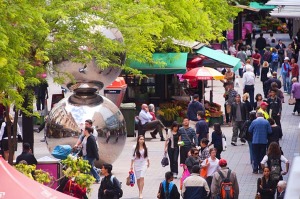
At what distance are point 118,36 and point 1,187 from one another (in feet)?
32.5

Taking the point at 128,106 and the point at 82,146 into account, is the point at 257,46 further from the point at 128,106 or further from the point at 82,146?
the point at 82,146

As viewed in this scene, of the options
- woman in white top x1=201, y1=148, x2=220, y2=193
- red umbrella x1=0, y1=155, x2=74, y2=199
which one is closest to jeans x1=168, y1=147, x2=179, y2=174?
woman in white top x1=201, y1=148, x2=220, y2=193

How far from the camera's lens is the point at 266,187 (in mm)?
20500

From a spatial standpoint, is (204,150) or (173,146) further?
(173,146)

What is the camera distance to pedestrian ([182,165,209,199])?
1986cm

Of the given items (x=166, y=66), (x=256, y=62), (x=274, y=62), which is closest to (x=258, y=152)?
(x=166, y=66)

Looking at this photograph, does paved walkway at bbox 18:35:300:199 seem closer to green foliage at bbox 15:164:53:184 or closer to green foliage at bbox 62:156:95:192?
green foliage at bbox 62:156:95:192

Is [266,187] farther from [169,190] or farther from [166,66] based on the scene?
[166,66]

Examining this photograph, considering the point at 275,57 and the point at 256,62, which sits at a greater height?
the point at 275,57

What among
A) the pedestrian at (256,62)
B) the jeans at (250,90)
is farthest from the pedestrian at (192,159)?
the pedestrian at (256,62)

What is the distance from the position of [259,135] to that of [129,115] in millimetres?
7441

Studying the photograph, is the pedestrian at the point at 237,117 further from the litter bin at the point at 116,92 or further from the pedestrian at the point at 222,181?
the pedestrian at the point at 222,181

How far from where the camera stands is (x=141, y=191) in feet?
74.7

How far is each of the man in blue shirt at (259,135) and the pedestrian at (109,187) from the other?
20.7 feet
